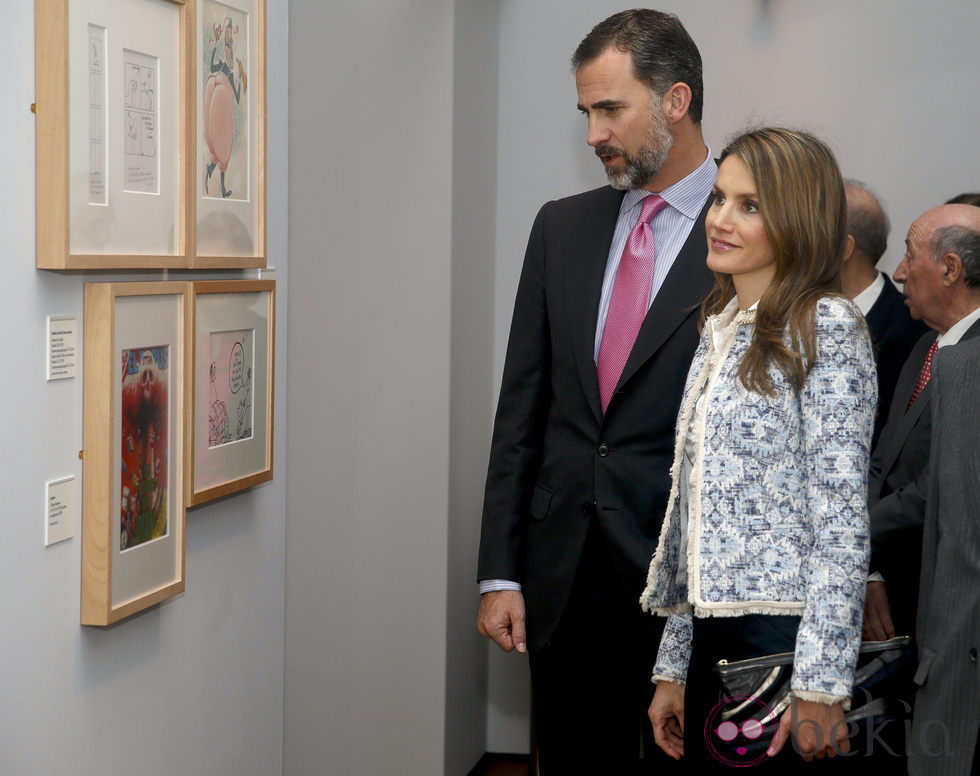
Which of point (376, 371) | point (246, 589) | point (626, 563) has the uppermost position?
point (376, 371)

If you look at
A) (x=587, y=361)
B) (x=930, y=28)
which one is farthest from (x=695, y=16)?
(x=587, y=361)

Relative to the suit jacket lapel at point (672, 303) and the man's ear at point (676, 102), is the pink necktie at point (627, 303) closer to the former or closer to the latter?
the suit jacket lapel at point (672, 303)

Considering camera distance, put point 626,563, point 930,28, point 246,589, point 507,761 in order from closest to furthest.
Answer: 1. point 626,563
2. point 246,589
3. point 930,28
4. point 507,761

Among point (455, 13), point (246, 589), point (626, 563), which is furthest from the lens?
point (455, 13)

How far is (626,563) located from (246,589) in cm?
113

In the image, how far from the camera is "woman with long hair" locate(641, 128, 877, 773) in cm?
170

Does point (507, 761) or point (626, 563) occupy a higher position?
point (626, 563)

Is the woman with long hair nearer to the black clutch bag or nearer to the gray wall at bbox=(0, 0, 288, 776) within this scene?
the black clutch bag

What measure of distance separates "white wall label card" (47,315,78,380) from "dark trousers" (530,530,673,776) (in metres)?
1.09

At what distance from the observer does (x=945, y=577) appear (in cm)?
190

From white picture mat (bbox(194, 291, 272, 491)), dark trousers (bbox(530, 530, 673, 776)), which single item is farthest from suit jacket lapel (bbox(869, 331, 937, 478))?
white picture mat (bbox(194, 291, 272, 491))

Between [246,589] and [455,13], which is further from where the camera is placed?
[455,13]

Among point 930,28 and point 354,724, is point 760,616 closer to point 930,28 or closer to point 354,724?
point 354,724

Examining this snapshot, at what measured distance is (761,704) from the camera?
1.73 metres
